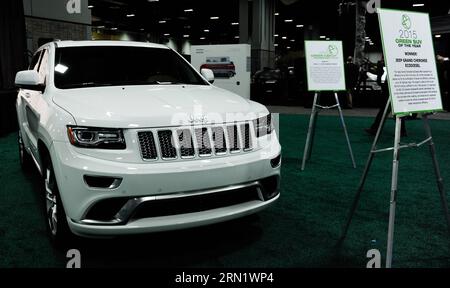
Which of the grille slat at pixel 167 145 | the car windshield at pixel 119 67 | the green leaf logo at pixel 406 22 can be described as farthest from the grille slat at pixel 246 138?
the green leaf logo at pixel 406 22

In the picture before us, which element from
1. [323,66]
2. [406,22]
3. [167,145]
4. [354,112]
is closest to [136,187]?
[167,145]

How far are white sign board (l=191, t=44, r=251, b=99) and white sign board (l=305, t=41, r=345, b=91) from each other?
6.01 meters

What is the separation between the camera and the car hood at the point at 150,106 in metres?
2.48

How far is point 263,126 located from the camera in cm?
297

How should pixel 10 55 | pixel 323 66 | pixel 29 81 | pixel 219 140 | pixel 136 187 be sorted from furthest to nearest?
pixel 10 55
pixel 323 66
pixel 29 81
pixel 219 140
pixel 136 187

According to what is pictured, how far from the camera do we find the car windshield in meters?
3.42

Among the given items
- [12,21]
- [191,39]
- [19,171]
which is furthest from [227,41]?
[19,171]

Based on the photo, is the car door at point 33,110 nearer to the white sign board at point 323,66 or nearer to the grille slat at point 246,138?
the grille slat at point 246,138

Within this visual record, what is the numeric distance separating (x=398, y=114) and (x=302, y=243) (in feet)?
3.87

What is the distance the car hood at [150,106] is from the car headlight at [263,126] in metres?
0.05

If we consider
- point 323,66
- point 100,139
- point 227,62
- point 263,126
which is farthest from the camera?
point 227,62

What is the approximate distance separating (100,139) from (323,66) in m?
3.79

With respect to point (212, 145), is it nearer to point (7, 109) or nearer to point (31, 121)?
point (31, 121)

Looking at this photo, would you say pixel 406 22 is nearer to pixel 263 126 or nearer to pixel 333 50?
pixel 263 126
